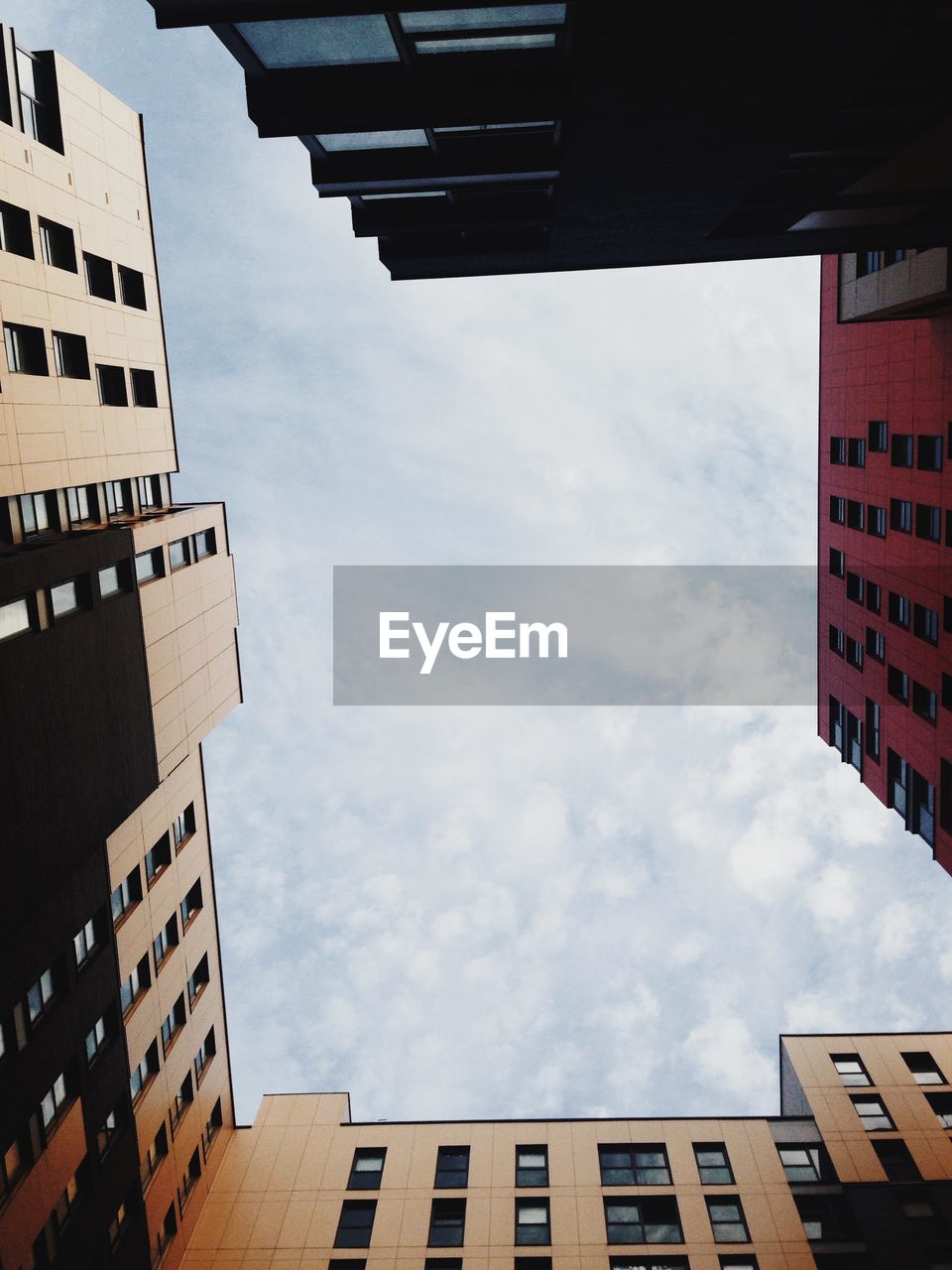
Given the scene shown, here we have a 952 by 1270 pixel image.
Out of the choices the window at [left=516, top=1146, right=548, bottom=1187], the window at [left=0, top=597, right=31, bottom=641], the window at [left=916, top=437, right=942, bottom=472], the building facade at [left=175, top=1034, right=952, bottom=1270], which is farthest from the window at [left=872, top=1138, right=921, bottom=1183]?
the window at [left=0, top=597, right=31, bottom=641]

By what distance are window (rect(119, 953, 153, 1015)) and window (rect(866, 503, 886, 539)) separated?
120 ft

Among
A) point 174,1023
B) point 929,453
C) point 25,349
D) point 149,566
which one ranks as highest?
point 25,349

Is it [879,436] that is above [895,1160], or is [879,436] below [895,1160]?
above

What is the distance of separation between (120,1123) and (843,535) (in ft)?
135

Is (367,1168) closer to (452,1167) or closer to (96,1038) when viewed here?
(452,1167)

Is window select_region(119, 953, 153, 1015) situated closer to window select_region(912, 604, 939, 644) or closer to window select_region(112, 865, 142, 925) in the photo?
window select_region(112, 865, 142, 925)

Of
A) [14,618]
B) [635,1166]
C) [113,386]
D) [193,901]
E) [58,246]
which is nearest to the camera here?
[14,618]

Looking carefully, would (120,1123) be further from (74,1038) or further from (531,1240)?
(531,1240)

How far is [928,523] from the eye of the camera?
31562 mm

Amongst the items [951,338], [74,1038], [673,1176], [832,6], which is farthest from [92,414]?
[673,1176]

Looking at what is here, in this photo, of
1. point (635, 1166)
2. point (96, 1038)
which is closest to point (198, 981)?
point (96, 1038)

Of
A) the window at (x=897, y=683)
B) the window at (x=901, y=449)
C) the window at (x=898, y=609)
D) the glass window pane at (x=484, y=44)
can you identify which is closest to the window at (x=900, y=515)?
the window at (x=901, y=449)

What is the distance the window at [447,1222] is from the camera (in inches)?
1268

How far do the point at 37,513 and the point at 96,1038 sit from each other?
17375 millimetres
